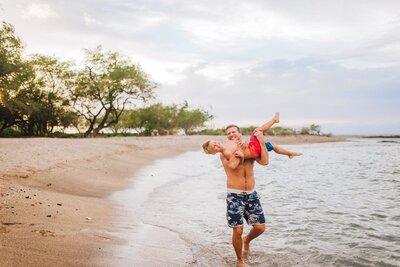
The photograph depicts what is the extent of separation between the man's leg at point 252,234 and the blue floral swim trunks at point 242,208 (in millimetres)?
78

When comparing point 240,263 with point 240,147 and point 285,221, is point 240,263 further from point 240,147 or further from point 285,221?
point 285,221

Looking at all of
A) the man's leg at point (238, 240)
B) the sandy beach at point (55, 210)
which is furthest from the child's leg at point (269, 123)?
the sandy beach at point (55, 210)

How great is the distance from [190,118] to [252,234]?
72.5 meters

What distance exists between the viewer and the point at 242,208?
5812 millimetres

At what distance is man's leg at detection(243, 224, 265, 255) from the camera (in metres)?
5.88

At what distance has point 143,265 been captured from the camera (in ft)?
16.5

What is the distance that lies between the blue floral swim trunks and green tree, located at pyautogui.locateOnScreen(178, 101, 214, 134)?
7027 cm

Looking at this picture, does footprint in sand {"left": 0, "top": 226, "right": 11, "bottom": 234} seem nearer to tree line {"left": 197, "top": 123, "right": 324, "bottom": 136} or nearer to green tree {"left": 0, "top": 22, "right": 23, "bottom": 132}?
green tree {"left": 0, "top": 22, "right": 23, "bottom": 132}

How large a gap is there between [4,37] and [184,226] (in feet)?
112

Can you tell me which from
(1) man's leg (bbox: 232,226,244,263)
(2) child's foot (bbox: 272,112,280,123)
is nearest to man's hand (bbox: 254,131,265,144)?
(2) child's foot (bbox: 272,112,280,123)

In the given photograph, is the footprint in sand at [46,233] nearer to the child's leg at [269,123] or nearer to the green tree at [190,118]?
the child's leg at [269,123]

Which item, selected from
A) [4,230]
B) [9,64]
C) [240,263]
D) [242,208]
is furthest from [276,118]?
[9,64]

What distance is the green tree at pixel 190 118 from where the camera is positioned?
252 ft

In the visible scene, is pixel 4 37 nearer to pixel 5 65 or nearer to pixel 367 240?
pixel 5 65
